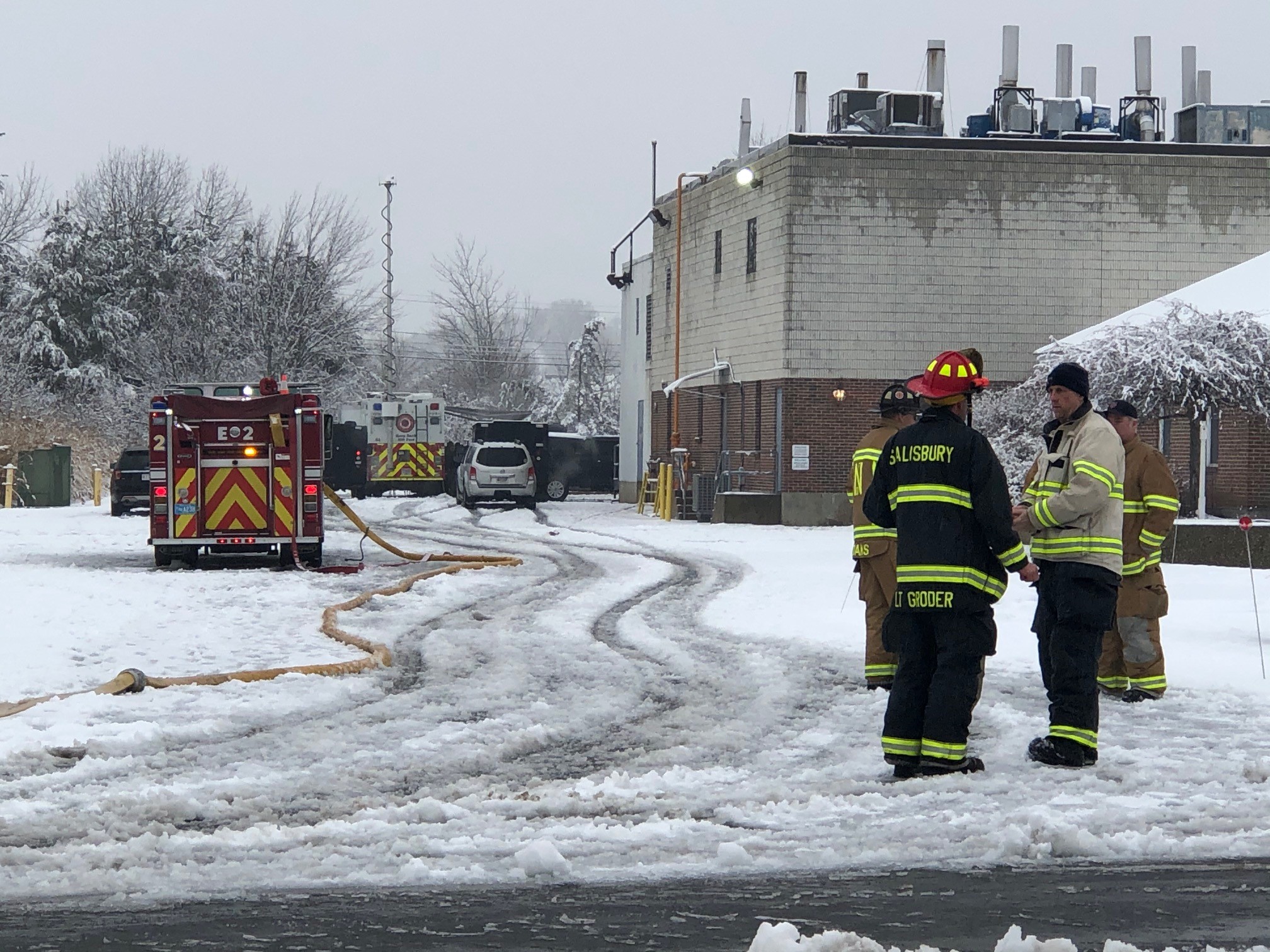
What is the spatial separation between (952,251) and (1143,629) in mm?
24496

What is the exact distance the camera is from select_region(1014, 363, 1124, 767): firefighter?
778cm

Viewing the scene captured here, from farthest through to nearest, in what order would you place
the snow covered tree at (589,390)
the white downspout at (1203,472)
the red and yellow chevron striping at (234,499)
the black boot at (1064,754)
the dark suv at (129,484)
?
the snow covered tree at (589,390) < the dark suv at (129,484) < the white downspout at (1203,472) < the red and yellow chevron striping at (234,499) < the black boot at (1064,754)

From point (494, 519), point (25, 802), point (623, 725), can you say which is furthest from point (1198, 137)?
point (25, 802)

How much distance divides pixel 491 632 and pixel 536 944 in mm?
8736

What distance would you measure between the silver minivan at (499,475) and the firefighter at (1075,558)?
100.0 ft

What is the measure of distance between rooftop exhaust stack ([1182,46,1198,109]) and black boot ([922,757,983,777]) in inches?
1310

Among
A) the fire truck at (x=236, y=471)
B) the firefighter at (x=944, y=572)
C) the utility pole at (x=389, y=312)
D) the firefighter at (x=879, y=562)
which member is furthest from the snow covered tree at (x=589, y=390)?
the firefighter at (x=944, y=572)

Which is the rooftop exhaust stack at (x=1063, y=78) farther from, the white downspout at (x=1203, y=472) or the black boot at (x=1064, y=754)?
the black boot at (x=1064, y=754)

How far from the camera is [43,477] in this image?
38.6 meters

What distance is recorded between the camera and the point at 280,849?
6.15m

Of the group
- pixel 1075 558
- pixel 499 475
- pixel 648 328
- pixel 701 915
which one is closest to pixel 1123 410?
pixel 1075 558

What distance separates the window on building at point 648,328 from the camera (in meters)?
44.8

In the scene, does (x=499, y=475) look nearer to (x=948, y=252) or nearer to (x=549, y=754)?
(x=948, y=252)

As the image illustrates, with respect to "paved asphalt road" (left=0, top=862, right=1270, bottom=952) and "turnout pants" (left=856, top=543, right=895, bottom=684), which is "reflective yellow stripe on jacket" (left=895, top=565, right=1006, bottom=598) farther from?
"turnout pants" (left=856, top=543, right=895, bottom=684)
